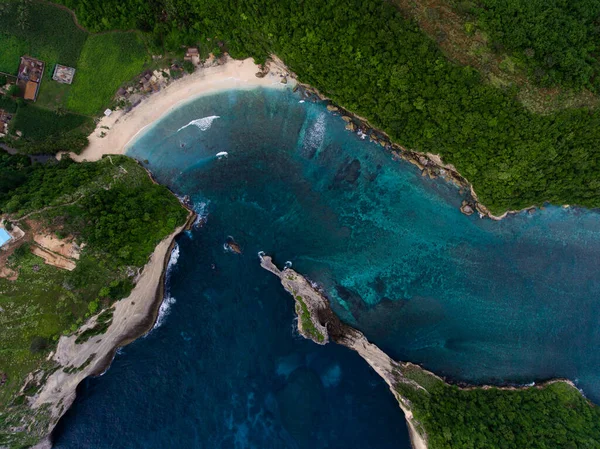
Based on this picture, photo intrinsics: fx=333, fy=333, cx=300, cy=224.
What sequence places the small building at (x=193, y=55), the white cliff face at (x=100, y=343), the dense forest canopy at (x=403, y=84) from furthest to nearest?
the small building at (x=193, y=55) → the white cliff face at (x=100, y=343) → the dense forest canopy at (x=403, y=84)

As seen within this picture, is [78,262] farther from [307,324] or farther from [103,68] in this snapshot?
[307,324]

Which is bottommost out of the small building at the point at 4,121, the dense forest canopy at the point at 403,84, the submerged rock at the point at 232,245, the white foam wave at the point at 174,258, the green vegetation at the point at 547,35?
the white foam wave at the point at 174,258

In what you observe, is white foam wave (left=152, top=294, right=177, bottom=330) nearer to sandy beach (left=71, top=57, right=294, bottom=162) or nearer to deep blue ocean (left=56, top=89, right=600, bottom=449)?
deep blue ocean (left=56, top=89, right=600, bottom=449)

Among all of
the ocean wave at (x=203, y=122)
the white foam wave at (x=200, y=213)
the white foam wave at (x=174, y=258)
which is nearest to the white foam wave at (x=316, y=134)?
the ocean wave at (x=203, y=122)

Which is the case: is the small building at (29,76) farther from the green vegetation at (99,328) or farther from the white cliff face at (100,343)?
the green vegetation at (99,328)

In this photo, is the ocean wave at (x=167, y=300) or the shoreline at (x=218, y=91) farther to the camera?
the ocean wave at (x=167, y=300)

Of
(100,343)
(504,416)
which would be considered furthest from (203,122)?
(504,416)
